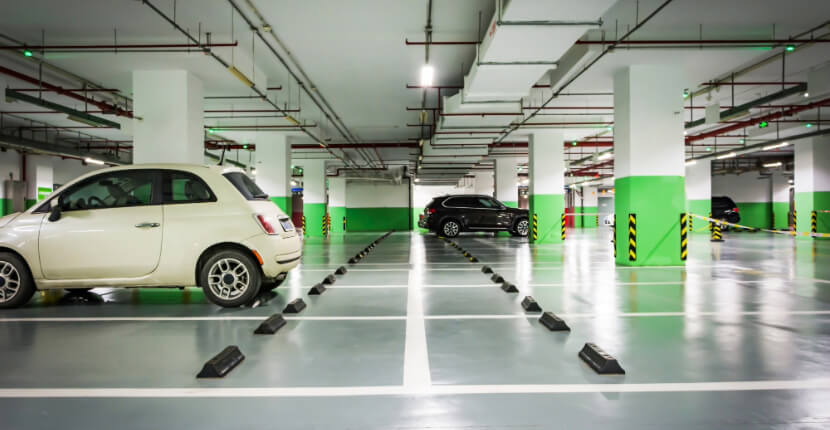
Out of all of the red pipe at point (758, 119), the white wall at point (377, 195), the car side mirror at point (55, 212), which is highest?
the red pipe at point (758, 119)

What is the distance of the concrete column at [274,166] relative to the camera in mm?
18422

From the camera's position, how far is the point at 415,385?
2.90 metres

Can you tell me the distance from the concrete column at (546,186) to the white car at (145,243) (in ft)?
44.5

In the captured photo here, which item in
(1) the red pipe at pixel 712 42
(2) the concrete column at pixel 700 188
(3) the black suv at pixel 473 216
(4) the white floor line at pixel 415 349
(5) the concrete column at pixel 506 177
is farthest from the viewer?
(2) the concrete column at pixel 700 188

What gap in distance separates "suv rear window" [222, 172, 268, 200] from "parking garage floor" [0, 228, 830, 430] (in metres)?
1.23

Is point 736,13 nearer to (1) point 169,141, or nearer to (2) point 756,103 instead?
(2) point 756,103

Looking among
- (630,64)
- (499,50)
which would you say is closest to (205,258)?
(499,50)

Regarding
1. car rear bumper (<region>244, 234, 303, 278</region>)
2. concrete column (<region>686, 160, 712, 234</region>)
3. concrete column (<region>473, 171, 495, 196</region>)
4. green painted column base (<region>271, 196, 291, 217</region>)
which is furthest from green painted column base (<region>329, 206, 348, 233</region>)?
car rear bumper (<region>244, 234, 303, 278</region>)

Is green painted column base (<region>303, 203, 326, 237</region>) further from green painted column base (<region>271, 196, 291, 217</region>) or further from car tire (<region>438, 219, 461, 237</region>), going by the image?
car tire (<region>438, 219, 461, 237</region>)

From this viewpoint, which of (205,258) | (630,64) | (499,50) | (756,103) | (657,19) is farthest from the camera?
(756,103)

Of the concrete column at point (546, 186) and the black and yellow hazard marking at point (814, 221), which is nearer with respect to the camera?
the concrete column at point (546, 186)

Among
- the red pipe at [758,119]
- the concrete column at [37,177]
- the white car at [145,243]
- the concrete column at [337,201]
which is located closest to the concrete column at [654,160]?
the red pipe at [758,119]

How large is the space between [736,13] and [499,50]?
13.2ft

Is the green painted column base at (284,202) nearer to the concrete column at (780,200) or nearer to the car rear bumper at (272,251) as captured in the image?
the car rear bumper at (272,251)
